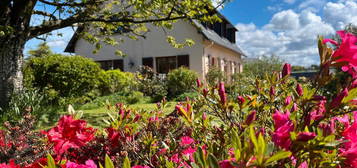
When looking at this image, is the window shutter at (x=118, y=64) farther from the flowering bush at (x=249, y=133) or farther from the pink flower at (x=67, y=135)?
the pink flower at (x=67, y=135)

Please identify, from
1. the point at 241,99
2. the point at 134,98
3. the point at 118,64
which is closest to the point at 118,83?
the point at 134,98

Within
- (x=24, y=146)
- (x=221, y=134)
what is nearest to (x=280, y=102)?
(x=221, y=134)

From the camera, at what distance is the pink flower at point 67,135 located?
3.88 ft

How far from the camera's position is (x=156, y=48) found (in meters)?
18.3

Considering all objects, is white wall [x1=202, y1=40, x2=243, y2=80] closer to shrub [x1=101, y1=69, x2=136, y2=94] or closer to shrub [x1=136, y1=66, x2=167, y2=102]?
shrub [x1=136, y1=66, x2=167, y2=102]

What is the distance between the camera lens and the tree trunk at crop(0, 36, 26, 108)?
7.32 m

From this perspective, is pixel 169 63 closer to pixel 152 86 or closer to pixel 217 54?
pixel 217 54

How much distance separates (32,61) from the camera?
10.8 meters

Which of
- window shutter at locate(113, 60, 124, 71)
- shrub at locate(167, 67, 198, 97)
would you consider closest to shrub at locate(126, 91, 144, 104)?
shrub at locate(167, 67, 198, 97)

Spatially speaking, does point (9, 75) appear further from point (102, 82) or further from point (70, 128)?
point (70, 128)

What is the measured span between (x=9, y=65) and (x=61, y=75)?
2.76 meters

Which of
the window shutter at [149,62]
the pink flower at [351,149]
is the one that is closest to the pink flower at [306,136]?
the pink flower at [351,149]

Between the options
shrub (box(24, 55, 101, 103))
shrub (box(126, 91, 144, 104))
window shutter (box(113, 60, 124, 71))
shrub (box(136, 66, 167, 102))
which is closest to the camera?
shrub (box(24, 55, 101, 103))

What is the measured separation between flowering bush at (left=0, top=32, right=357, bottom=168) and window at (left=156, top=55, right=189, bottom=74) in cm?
1558
